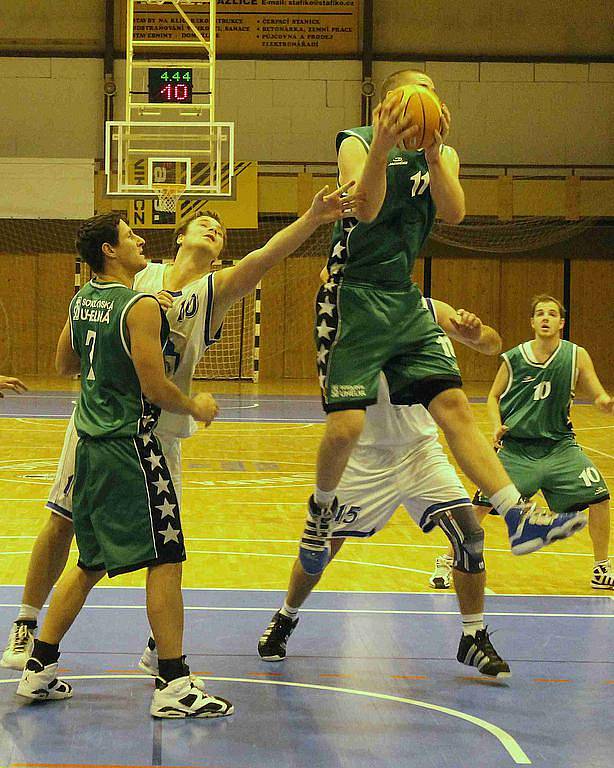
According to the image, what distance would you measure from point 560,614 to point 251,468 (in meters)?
5.68

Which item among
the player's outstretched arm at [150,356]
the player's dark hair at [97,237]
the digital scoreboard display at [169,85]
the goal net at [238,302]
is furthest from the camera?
the goal net at [238,302]

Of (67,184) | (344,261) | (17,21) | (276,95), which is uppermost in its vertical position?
(17,21)

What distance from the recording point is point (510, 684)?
440cm

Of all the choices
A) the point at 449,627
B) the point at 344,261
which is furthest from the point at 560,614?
the point at 344,261

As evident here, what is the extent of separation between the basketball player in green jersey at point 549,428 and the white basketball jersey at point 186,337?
236 cm

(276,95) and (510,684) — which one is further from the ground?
(276,95)

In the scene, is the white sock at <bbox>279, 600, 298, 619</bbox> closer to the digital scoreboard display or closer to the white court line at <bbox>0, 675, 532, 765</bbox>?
the white court line at <bbox>0, 675, 532, 765</bbox>

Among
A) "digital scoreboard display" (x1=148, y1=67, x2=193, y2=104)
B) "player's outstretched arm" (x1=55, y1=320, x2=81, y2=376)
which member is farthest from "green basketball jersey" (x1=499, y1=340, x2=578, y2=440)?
"digital scoreboard display" (x1=148, y1=67, x2=193, y2=104)

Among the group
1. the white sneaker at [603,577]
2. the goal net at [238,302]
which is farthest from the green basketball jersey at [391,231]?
the goal net at [238,302]

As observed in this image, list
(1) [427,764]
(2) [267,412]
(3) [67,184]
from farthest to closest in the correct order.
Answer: (3) [67,184] → (2) [267,412] → (1) [427,764]

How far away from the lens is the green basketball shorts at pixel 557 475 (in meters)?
6.20

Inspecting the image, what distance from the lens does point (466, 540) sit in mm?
4531

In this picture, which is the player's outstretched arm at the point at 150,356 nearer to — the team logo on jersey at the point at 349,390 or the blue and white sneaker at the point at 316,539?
the team logo on jersey at the point at 349,390

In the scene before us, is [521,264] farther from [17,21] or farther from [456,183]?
[456,183]
